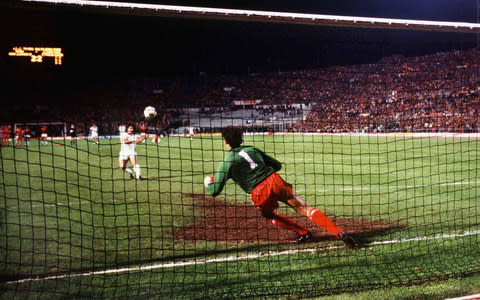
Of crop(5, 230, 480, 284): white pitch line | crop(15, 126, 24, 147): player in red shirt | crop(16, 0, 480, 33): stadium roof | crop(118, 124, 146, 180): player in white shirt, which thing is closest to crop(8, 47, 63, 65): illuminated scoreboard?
crop(15, 126, 24, 147): player in red shirt

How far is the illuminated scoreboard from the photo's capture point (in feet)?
81.9

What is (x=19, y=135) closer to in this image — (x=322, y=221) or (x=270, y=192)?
(x=270, y=192)

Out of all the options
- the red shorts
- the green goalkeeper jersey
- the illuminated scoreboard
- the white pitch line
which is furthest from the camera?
the illuminated scoreboard

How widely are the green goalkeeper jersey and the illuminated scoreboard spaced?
2511cm

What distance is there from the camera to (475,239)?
18.9 ft

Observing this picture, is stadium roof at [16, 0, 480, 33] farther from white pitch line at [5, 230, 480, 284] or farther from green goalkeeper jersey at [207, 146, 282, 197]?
white pitch line at [5, 230, 480, 284]

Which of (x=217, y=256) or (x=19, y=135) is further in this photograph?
(x=19, y=135)

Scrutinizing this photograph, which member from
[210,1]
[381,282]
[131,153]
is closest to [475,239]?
[381,282]

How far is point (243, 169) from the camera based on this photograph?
17.2 feet

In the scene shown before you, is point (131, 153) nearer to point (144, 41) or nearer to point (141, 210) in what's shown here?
point (141, 210)

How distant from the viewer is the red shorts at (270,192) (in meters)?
5.27

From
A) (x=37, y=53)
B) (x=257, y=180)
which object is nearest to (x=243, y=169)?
(x=257, y=180)

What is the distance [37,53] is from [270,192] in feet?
85.0

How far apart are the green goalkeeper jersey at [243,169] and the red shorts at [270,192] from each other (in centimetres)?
7
